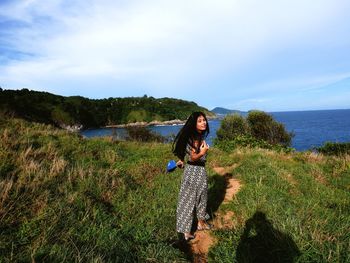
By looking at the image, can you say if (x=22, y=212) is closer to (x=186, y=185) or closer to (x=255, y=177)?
(x=186, y=185)

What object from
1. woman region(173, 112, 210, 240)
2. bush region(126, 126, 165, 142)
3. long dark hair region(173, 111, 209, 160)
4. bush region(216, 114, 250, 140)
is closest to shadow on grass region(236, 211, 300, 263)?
woman region(173, 112, 210, 240)

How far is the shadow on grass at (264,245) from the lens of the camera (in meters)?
4.35

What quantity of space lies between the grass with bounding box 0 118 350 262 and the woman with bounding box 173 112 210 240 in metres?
0.48

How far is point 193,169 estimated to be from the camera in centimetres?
571

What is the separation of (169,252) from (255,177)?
4475 mm

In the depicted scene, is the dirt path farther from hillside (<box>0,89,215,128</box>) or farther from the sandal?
hillside (<box>0,89,215,128</box>)

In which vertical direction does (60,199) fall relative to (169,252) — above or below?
above

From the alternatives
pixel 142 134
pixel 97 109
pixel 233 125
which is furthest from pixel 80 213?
pixel 97 109

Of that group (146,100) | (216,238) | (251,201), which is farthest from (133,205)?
(146,100)

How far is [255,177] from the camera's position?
8328mm

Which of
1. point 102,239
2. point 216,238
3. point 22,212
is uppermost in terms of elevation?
point 22,212

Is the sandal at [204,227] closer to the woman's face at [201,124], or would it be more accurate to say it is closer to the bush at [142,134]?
the woman's face at [201,124]

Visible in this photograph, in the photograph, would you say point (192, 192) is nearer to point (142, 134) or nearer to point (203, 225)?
point (203, 225)

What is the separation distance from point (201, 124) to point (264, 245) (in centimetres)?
228
